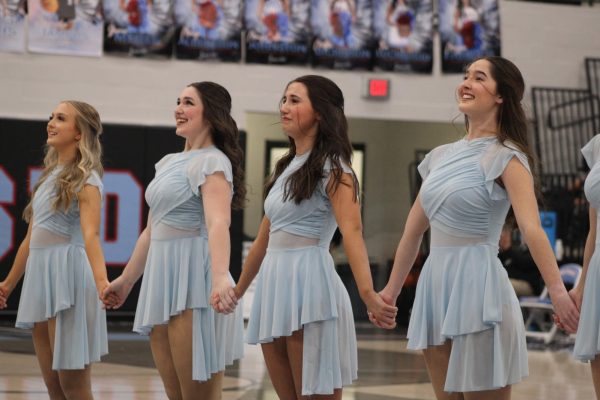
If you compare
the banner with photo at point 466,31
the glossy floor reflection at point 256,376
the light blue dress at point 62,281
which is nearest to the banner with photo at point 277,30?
the banner with photo at point 466,31

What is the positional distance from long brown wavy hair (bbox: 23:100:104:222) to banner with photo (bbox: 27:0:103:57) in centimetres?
747

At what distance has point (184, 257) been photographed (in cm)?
493

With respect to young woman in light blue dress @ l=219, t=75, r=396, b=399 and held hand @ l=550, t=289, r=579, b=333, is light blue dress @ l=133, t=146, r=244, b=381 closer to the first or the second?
young woman in light blue dress @ l=219, t=75, r=396, b=399

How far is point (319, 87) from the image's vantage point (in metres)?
4.66

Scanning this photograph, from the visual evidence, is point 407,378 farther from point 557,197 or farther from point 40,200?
point 557,197

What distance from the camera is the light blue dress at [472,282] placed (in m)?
4.19

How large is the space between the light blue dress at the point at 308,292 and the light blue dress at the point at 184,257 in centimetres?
34

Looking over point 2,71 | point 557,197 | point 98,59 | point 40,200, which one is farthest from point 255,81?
point 40,200

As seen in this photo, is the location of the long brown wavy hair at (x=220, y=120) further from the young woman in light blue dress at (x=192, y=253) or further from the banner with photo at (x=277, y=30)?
the banner with photo at (x=277, y=30)

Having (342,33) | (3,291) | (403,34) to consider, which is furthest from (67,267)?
(403,34)

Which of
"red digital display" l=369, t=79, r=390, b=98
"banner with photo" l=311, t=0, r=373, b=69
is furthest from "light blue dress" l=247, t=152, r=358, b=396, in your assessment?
"red digital display" l=369, t=79, r=390, b=98

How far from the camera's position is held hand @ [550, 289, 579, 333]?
4.15 metres

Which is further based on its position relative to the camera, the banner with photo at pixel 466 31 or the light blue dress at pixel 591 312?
the banner with photo at pixel 466 31

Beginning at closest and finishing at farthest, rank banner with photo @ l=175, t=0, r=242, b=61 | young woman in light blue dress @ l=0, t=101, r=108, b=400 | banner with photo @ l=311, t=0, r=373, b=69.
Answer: young woman in light blue dress @ l=0, t=101, r=108, b=400 < banner with photo @ l=175, t=0, r=242, b=61 < banner with photo @ l=311, t=0, r=373, b=69
